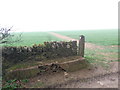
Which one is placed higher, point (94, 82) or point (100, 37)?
point (100, 37)

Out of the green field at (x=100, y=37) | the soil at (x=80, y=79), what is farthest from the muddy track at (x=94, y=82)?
the green field at (x=100, y=37)

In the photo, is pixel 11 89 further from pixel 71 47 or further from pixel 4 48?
pixel 71 47

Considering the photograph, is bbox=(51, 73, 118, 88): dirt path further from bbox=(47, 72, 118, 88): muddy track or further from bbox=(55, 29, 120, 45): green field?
bbox=(55, 29, 120, 45): green field

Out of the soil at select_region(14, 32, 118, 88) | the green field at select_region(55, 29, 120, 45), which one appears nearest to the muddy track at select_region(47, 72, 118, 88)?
the soil at select_region(14, 32, 118, 88)

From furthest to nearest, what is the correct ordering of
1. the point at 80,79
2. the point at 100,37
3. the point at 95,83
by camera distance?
the point at 100,37 → the point at 80,79 → the point at 95,83

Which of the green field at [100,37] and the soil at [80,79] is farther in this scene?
the green field at [100,37]

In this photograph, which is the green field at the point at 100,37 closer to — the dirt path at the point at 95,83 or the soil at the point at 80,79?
the soil at the point at 80,79

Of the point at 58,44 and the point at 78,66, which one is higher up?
the point at 58,44

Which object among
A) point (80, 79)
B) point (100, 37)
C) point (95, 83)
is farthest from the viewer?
point (100, 37)

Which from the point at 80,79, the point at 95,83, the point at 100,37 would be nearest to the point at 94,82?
the point at 95,83

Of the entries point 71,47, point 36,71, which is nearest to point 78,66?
point 71,47

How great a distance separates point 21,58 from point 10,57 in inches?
19.8

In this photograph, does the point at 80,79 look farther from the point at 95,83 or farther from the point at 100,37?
the point at 100,37

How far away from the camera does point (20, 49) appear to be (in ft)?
19.5
